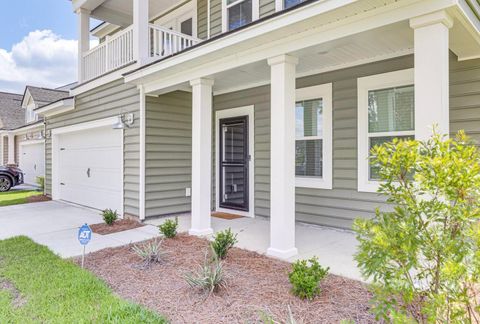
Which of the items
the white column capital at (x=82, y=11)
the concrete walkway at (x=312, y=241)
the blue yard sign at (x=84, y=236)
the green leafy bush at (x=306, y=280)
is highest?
the white column capital at (x=82, y=11)

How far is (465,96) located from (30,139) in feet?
59.0

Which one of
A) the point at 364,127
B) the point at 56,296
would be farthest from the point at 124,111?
the point at 364,127

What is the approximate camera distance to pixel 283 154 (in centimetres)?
403

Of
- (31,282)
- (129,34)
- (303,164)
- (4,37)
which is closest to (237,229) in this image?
(303,164)

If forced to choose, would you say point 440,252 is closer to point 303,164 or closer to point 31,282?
point 31,282

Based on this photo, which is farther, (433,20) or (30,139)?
(30,139)

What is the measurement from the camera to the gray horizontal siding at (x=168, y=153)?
6.64 metres

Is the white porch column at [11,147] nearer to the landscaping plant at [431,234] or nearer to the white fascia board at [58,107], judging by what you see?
the white fascia board at [58,107]

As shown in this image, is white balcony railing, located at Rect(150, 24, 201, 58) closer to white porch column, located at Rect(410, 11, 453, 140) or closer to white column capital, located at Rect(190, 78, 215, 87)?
white column capital, located at Rect(190, 78, 215, 87)

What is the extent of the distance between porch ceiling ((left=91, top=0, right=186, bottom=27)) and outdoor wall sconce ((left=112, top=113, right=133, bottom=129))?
3.38 m

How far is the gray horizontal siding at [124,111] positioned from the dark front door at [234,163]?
187 cm

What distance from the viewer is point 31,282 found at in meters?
3.35

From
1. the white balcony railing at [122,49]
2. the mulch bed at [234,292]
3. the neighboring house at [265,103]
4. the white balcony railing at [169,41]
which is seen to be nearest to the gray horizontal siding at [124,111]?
the neighboring house at [265,103]

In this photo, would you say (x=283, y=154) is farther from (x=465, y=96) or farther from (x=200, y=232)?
(x=465, y=96)
